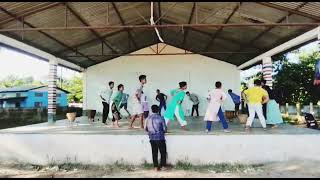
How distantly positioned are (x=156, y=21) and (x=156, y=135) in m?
5.46

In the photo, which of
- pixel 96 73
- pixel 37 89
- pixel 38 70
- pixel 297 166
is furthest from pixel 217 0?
pixel 38 70

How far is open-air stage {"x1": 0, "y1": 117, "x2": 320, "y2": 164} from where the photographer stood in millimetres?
6883

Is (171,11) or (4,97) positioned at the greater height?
(171,11)

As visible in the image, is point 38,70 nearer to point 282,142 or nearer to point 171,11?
point 171,11

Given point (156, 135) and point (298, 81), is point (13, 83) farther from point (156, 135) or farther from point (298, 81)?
point (156, 135)

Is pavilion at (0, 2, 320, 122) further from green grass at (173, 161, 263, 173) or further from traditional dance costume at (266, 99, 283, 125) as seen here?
green grass at (173, 161, 263, 173)

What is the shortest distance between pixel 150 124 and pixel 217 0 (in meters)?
3.84

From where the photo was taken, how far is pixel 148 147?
702 cm

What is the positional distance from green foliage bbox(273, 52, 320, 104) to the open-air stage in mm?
11907

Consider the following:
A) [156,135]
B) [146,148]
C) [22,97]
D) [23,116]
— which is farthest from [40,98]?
[156,135]

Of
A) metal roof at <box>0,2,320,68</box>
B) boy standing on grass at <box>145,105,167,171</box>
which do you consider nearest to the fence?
metal roof at <box>0,2,320,68</box>

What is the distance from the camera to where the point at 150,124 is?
648 centimetres

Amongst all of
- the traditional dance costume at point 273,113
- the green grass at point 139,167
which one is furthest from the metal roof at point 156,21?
the green grass at point 139,167

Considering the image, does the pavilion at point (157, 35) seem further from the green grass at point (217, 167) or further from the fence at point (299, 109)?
the fence at point (299, 109)
